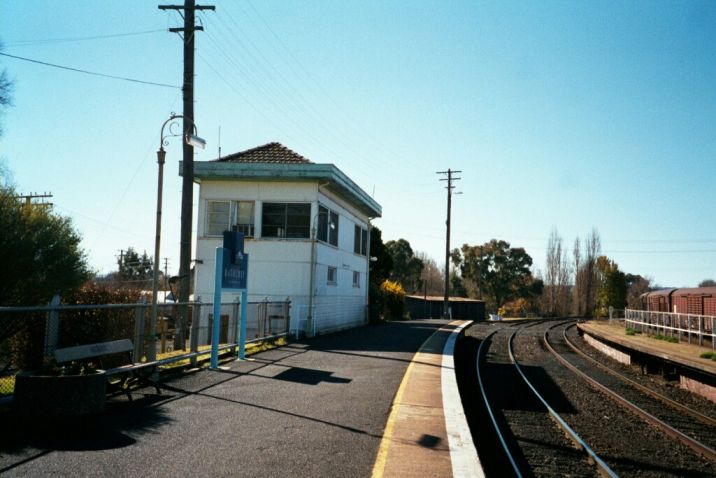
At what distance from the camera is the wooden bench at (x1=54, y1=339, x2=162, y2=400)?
7809mm

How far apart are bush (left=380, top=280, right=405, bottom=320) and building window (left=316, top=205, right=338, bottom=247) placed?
15.3 meters

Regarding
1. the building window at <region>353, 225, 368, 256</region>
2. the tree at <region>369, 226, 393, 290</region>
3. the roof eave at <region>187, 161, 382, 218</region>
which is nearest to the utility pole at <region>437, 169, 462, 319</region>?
the tree at <region>369, 226, 393, 290</region>

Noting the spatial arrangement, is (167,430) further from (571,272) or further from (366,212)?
(571,272)

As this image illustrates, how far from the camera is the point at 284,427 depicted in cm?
718

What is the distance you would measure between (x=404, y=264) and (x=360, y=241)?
45.3m

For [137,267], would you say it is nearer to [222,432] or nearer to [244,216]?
[244,216]

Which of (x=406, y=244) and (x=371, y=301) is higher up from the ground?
(x=406, y=244)

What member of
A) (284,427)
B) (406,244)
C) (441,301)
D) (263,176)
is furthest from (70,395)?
(406,244)

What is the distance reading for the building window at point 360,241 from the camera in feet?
98.3

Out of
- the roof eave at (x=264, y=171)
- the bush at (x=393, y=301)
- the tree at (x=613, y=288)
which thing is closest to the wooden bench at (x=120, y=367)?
the roof eave at (x=264, y=171)

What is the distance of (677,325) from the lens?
22156 millimetres

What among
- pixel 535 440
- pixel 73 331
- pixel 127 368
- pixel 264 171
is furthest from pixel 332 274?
pixel 535 440

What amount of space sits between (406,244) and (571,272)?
21557 millimetres


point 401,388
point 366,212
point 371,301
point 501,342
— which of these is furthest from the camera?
point 371,301
